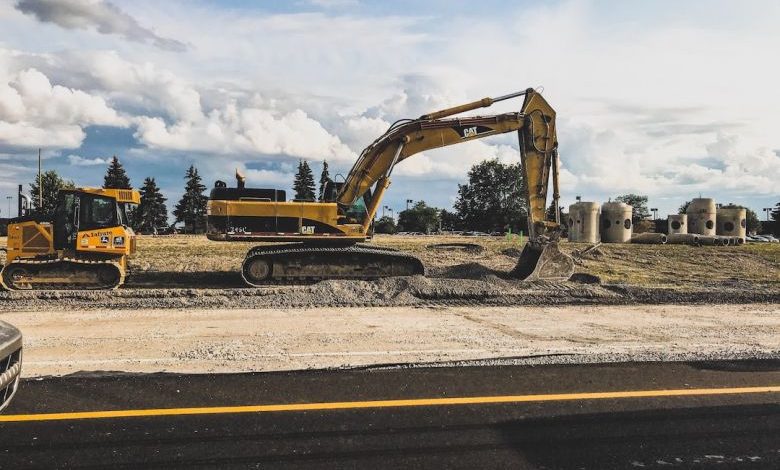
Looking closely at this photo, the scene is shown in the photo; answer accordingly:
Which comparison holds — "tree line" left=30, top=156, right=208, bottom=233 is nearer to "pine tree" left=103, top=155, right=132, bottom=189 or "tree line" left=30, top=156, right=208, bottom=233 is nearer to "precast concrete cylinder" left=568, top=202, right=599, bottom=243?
"pine tree" left=103, top=155, right=132, bottom=189

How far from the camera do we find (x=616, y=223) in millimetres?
37906

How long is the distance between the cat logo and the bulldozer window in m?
9.04

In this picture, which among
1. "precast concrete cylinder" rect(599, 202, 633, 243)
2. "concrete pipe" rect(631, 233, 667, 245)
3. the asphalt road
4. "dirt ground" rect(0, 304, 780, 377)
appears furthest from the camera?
"precast concrete cylinder" rect(599, 202, 633, 243)

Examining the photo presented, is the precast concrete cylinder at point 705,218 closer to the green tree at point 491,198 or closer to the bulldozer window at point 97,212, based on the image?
the bulldozer window at point 97,212

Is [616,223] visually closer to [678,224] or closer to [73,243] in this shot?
[678,224]

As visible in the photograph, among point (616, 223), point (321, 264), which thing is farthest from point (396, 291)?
point (616, 223)

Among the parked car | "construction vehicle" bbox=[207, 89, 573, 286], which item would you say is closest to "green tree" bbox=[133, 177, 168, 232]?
"construction vehicle" bbox=[207, 89, 573, 286]

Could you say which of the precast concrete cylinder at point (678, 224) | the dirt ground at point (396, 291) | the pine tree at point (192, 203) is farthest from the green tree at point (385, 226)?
the dirt ground at point (396, 291)

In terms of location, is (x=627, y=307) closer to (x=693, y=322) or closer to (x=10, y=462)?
(x=693, y=322)

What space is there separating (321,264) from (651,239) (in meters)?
26.9

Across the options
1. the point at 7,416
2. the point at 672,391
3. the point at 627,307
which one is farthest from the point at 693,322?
the point at 7,416

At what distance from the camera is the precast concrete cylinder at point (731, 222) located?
40031mm

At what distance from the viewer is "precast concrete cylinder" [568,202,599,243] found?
1479 inches

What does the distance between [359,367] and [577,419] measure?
2.55 m
